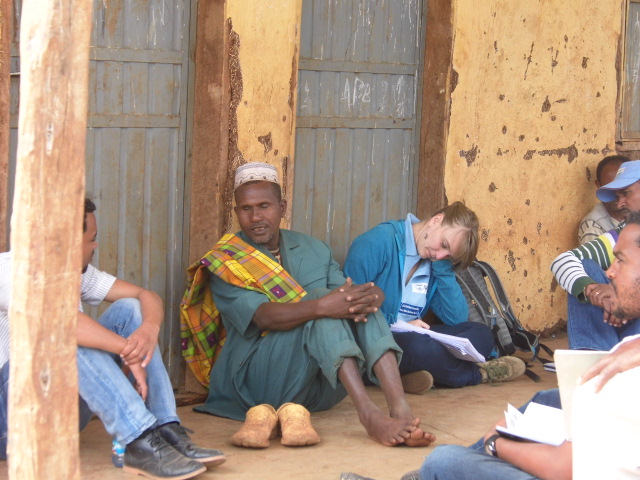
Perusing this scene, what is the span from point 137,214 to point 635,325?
2.39 metres

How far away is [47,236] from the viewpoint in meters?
2.56

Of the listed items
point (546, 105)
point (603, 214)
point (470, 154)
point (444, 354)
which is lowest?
point (444, 354)

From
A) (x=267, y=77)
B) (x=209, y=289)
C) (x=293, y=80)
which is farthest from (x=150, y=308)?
(x=293, y=80)

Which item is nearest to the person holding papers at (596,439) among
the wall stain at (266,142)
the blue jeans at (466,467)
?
the blue jeans at (466,467)

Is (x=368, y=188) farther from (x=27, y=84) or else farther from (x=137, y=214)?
(x=27, y=84)

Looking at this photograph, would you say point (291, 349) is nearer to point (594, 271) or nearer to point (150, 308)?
point (150, 308)

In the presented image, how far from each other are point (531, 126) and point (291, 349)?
7.99 feet

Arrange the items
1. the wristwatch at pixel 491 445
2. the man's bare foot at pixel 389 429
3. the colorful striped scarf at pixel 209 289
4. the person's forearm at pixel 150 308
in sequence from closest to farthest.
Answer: the wristwatch at pixel 491 445, the person's forearm at pixel 150 308, the man's bare foot at pixel 389 429, the colorful striped scarf at pixel 209 289

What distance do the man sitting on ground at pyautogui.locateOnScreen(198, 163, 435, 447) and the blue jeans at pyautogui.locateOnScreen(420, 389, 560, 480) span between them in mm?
1230

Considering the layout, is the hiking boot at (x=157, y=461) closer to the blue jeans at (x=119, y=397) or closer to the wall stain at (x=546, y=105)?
the blue jeans at (x=119, y=397)

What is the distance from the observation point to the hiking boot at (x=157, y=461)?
392 centimetres

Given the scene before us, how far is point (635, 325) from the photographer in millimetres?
4926

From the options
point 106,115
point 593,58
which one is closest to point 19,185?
point 106,115

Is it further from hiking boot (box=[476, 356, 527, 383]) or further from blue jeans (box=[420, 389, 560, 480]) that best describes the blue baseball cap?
blue jeans (box=[420, 389, 560, 480])
